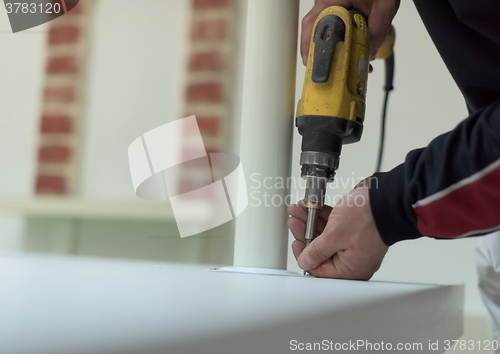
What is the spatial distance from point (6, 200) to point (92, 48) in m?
A: 0.62

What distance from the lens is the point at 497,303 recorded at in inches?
25.4

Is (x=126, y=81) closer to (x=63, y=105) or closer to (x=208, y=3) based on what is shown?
(x=63, y=105)

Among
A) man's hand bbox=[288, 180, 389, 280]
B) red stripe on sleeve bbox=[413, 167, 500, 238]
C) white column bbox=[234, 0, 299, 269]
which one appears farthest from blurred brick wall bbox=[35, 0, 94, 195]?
red stripe on sleeve bbox=[413, 167, 500, 238]

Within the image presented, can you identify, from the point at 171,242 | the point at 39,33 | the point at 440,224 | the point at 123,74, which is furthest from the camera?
the point at 39,33

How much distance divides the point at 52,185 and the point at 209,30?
0.80 meters

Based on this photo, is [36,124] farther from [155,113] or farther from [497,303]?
[497,303]

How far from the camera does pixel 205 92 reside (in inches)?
53.1

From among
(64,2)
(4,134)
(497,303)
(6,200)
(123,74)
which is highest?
(64,2)

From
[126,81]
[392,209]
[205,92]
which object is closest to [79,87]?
[126,81]

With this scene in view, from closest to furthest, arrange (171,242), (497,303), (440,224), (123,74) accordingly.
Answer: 1. (440,224)
2. (497,303)
3. (171,242)
4. (123,74)

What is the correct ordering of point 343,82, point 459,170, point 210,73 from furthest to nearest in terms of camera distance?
point 210,73
point 343,82
point 459,170

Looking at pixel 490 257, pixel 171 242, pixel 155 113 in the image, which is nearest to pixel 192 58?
pixel 155 113

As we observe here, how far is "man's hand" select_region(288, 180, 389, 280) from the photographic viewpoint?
1.36 feet

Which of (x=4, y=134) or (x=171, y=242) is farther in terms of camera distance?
(x=4, y=134)
